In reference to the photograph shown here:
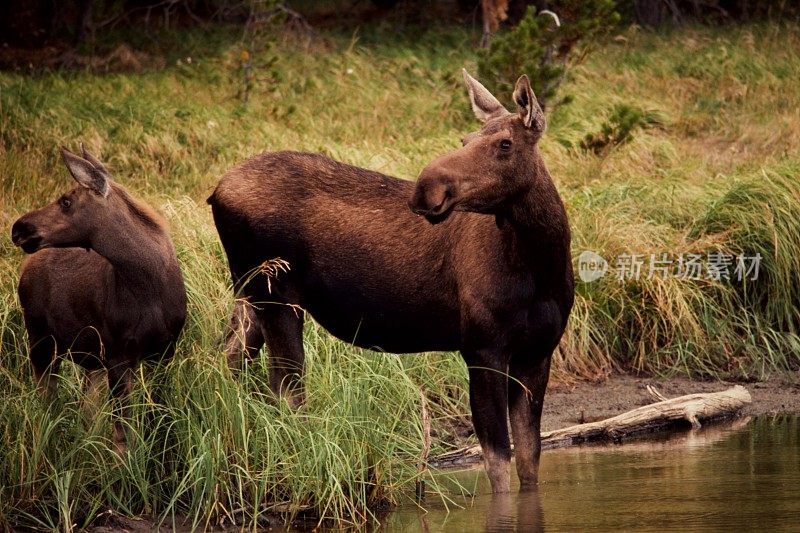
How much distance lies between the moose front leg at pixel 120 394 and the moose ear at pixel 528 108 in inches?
106

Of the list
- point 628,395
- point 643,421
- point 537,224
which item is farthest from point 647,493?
point 628,395

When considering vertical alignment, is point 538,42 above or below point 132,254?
below

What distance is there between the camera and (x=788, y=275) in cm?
1127

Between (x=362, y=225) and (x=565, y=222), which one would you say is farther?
(x=362, y=225)

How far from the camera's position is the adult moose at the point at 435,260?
6828 millimetres

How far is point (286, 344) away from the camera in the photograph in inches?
310

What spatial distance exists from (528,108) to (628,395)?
4306 millimetres

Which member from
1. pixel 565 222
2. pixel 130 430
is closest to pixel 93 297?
pixel 130 430

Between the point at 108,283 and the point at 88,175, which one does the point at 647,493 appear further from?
the point at 88,175

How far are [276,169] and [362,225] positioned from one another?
710mm

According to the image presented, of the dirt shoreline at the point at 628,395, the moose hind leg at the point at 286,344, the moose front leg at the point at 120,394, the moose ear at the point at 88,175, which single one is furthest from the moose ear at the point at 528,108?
the dirt shoreline at the point at 628,395

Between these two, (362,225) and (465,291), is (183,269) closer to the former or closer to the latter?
(362,225)

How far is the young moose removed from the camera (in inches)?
294

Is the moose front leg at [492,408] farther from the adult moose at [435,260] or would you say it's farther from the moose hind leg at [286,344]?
the moose hind leg at [286,344]
